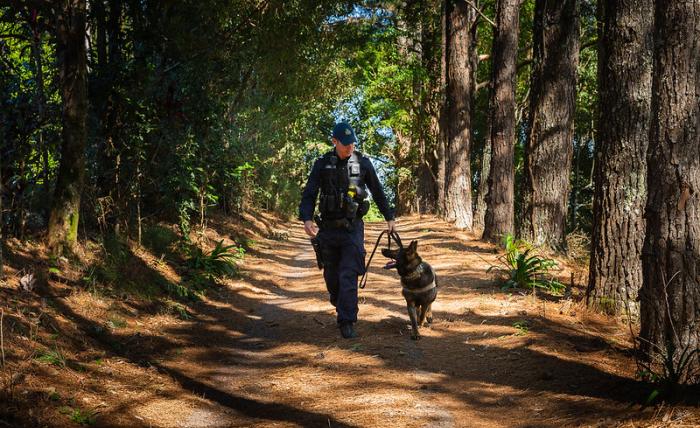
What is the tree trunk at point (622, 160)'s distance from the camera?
7039 millimetres

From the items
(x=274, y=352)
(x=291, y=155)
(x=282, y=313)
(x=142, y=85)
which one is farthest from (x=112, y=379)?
(x=291, y=155)

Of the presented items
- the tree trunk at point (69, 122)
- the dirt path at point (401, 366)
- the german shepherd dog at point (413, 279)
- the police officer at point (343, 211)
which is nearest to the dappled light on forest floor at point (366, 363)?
the dirt path at point (401, 366)

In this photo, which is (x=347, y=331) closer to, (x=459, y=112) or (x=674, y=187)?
(x=674, y=187)

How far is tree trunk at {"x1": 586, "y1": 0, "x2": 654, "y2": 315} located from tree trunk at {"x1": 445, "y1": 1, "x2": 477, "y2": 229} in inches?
453

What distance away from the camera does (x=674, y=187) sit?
4.70 meters

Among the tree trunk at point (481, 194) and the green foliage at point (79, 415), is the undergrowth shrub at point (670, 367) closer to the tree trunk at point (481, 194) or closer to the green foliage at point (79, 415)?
the green foliage at point (79, 415)

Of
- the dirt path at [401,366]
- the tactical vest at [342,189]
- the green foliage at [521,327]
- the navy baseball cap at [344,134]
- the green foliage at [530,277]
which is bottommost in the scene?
the dirt path at [401,366]

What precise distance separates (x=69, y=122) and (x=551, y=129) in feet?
27.2

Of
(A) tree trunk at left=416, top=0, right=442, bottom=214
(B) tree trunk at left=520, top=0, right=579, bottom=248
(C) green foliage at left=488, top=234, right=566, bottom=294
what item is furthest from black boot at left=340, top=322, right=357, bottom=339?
(A) tree trunk at left=416, top=0, right=442, bottom=214

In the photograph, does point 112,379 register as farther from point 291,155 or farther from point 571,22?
point 291,155

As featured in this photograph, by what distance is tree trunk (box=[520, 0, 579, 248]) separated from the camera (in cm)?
1118

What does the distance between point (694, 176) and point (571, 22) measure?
7.30 meters

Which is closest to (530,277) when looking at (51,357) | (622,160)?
(622,160)

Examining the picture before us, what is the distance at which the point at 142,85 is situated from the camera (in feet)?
33.2
